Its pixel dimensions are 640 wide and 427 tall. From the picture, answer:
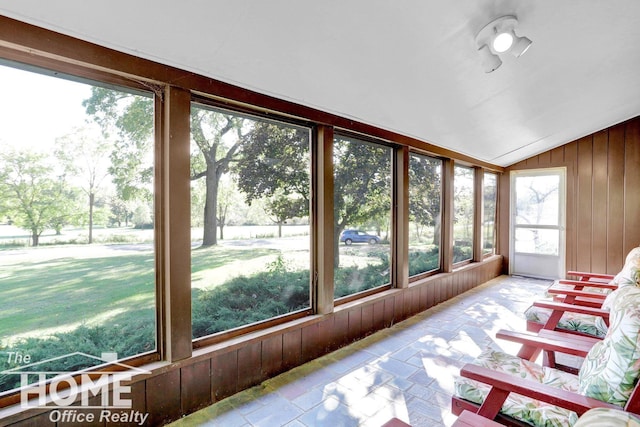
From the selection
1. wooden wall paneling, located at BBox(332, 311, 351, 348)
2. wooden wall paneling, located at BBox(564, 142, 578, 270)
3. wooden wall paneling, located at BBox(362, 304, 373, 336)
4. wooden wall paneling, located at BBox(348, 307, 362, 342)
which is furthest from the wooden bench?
wooden wall paneling, located at BBox(564, 142, 578, 270)

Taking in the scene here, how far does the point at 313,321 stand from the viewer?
9.02ft

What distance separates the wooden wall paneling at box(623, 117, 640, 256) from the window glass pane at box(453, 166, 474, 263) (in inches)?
92.4

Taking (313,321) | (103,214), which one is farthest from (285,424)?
(103,214)

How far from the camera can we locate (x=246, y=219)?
2.50m

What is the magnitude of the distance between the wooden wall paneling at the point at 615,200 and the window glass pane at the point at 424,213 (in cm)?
312

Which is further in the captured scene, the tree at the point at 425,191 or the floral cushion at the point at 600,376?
the tree at the point at 425,191

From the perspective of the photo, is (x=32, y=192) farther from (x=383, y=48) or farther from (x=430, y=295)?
(x=430, y=295)

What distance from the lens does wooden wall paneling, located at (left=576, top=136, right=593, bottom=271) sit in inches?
213

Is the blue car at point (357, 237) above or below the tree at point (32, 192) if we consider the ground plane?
below

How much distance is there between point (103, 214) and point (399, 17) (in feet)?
6.95

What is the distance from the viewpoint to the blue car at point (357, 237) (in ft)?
10.7

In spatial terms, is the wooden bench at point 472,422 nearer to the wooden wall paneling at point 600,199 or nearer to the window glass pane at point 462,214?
the window glass pane at point 462,214

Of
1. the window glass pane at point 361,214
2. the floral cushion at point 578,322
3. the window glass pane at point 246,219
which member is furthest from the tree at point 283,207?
the floral cushion at point 578,322

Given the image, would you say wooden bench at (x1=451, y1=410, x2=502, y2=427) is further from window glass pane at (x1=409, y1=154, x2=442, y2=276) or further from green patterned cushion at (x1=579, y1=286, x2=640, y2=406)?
window glass pane at (x1=409, y1=154, x2=442, y2=276)
